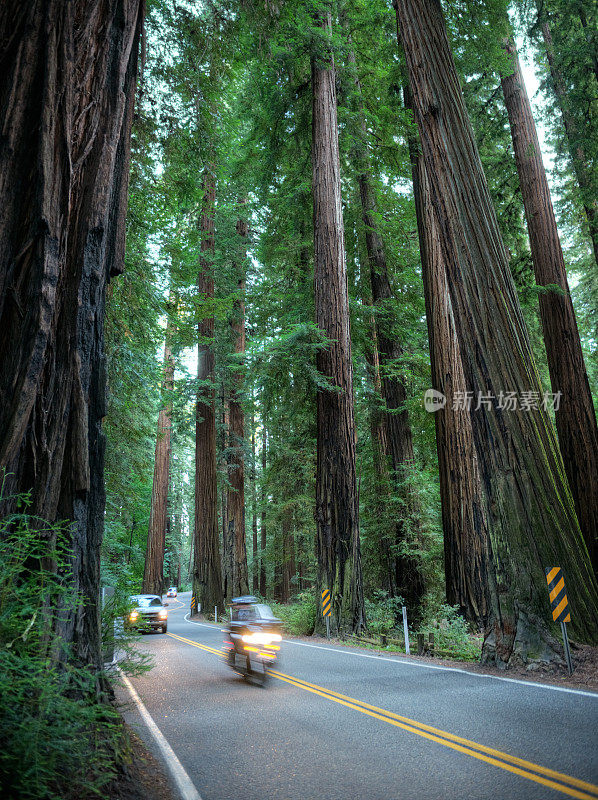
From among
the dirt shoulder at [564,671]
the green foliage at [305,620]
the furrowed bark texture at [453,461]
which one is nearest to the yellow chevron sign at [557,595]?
the dirt shoulder at [564,671]

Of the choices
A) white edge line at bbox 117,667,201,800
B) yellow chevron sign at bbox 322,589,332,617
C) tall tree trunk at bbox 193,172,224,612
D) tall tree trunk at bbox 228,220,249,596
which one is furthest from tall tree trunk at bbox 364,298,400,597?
white edge line at bbox 117,667,201,800

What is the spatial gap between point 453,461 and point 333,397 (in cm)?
356

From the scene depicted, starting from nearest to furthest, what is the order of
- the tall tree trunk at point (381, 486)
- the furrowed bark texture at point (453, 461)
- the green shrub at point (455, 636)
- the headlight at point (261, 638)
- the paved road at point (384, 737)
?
the paved road at point (384, 737) < the headlight at point (261, 638) < the green shrub at point (455, 636) < the furrowed bark texture at point (453, 461) < the tall tree trunk at point (381, 486)

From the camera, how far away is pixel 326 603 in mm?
13703

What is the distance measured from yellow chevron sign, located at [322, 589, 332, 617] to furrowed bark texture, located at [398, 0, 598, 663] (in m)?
5.83

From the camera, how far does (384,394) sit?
720 inches

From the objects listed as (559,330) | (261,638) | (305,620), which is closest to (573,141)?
(559,330)

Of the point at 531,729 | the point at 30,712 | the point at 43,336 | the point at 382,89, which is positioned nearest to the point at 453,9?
the point at 382,89

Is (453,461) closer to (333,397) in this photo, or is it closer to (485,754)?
(333,397)

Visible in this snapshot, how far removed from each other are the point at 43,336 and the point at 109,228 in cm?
159

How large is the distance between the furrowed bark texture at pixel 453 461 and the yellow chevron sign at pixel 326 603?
3.04 metres

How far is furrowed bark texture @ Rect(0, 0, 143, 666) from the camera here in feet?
13.1

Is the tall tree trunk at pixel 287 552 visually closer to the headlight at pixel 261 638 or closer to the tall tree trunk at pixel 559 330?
the tall tree trunk at pixel 559 330

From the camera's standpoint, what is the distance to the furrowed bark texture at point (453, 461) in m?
12.3
